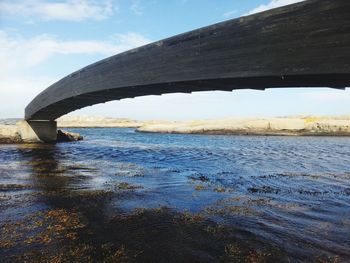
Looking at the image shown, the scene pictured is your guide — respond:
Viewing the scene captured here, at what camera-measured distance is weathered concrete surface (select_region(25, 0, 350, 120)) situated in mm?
8234

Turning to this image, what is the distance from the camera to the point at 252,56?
33.5ft

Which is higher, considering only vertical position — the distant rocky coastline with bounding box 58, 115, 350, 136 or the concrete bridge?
the concrete bridge

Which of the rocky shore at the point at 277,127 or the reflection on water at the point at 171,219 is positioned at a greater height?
the rocky shore at the point at 277,127

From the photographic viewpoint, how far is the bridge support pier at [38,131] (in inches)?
1362

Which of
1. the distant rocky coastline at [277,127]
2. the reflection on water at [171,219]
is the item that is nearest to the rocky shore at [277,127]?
the distant rocky coastline at [277,127]

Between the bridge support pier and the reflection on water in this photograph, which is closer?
the reflection on water

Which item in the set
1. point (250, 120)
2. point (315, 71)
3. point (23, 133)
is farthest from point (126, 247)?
point (250, 120)

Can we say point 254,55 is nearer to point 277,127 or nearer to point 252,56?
point 252,56

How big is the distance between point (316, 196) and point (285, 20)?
568 cm

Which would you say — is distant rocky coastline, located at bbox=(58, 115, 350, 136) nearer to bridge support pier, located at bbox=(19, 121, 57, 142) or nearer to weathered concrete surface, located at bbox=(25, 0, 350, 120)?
bridge support pier, located at bbox=(19, 121, 57, 142)

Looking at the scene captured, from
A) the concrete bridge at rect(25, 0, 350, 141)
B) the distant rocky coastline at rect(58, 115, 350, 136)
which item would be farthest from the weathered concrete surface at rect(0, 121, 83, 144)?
the distant rocky coastline at rect(58, 115, 350, 136)

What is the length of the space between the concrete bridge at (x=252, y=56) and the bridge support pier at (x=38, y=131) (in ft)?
67.9

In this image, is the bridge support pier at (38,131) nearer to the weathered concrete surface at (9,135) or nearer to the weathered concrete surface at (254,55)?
the weathered concrete surface at (9,135)

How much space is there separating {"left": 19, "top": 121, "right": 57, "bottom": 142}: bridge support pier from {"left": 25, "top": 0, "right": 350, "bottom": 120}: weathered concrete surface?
841 inches
